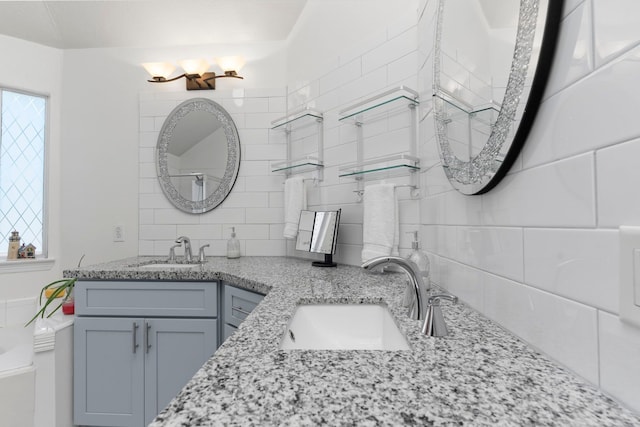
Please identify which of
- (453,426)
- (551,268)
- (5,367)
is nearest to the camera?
(453,426)

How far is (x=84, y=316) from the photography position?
1.66 metres

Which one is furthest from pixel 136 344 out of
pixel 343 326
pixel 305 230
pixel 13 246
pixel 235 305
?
pixel 13 246

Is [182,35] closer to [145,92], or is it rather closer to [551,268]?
[145,92]

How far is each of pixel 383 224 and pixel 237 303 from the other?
793 millimetres

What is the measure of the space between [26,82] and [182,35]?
Result: 1.14m

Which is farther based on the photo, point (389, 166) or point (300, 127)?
point (300, 127)

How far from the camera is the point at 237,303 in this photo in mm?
1521

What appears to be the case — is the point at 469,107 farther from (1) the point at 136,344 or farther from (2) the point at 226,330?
(1) the point at 136,344

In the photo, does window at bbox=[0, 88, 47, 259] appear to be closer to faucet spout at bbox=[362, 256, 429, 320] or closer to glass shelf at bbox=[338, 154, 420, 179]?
glass shelf at bbox=[338, 154, 420, 179]

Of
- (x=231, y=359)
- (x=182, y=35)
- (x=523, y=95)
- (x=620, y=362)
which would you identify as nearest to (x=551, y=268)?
(x=620, y=362)

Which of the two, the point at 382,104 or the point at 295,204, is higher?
the point at 382,104

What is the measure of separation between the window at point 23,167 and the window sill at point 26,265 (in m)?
0.10

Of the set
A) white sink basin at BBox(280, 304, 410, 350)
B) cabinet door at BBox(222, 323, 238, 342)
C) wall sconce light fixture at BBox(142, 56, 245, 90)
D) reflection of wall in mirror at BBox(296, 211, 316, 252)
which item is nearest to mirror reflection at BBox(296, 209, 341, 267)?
reflection of wall in mirror at BBox(296, 211, 316, 252)

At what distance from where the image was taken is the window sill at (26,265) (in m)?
2.14
